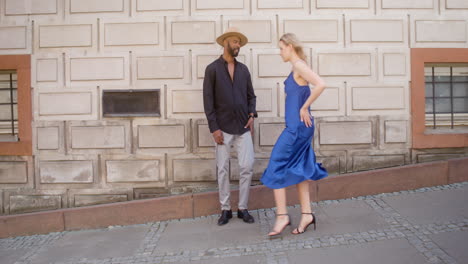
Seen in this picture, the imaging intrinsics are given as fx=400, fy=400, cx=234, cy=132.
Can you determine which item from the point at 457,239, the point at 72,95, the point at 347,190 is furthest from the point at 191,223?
the point at 457,239

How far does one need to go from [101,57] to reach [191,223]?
260cm

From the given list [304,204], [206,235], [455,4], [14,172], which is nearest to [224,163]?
[206,235]

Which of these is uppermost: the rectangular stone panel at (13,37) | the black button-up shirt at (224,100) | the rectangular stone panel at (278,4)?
the rectangular stone panel at (278,4)

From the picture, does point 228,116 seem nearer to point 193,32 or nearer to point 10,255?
point 193,32

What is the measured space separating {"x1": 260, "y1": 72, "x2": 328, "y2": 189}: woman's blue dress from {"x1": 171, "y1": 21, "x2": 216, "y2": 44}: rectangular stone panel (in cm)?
185

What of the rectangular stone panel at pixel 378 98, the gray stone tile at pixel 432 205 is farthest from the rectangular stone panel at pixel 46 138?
the gray stone tile at pixel 432 205

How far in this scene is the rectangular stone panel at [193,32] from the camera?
18.0ft

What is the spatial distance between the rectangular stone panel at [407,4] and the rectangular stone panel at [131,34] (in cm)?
322

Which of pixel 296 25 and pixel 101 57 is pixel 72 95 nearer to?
pixel 101 57

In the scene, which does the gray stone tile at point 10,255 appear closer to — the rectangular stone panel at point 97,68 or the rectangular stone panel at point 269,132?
the rectangular stone panel at point 97,68

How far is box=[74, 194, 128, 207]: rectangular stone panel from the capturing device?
18.2 ft

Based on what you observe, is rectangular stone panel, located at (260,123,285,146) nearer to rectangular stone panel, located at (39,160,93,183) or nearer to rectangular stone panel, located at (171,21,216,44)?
rectangular stone panel, located at (171,21,216,44)

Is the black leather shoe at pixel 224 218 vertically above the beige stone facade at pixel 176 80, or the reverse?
the beige stone facade at pixel 176 80

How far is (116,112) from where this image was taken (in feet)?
18.2
